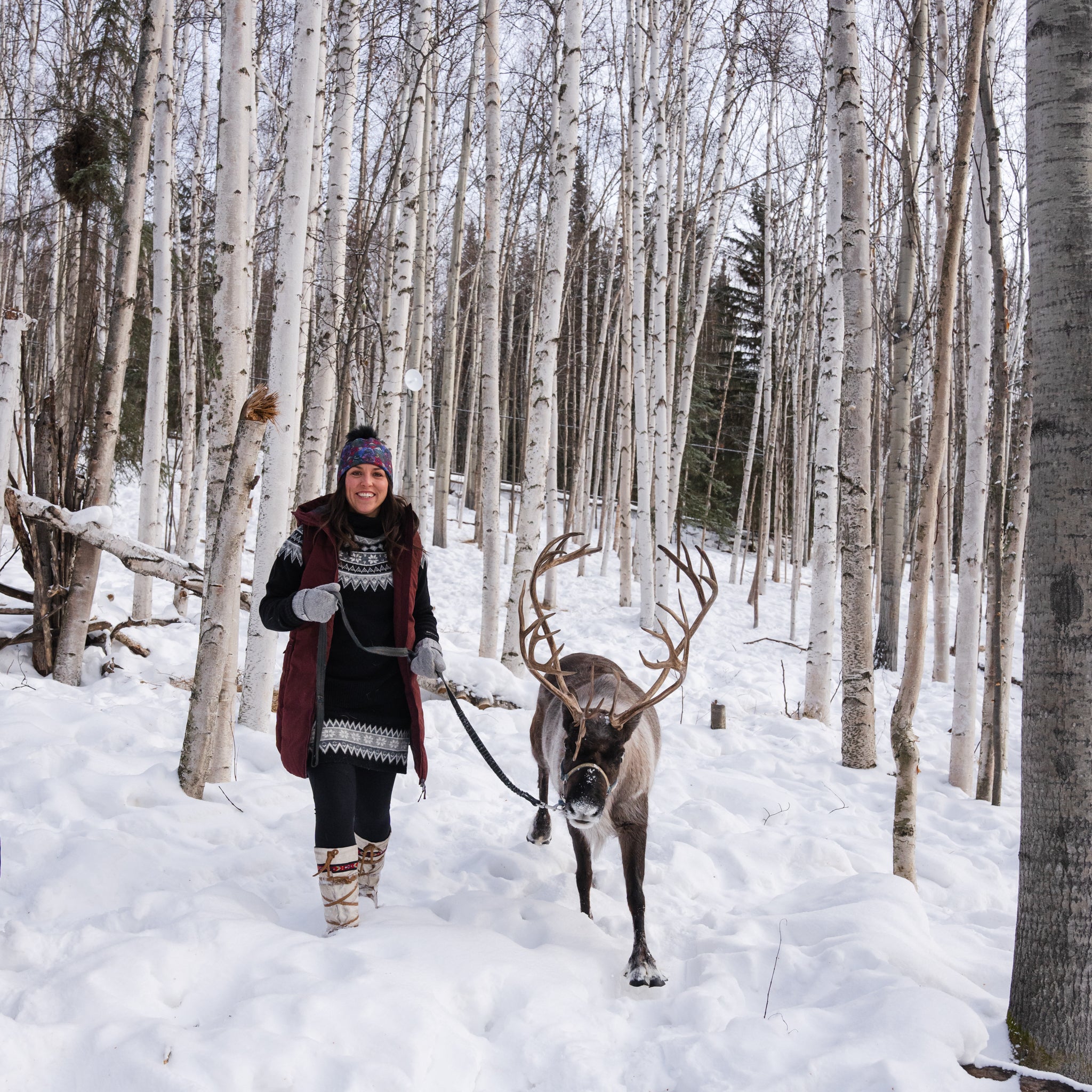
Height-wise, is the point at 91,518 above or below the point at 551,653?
above

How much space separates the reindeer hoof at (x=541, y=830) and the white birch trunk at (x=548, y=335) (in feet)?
10.1

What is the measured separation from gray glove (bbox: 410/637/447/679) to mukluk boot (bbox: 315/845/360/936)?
0.65 m

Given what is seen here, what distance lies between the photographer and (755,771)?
565 cm

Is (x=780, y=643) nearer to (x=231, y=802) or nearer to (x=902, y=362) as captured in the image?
(x=902, y=362)

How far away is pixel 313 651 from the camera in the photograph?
2.91 metres

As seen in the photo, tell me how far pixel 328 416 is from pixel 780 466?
1330cm

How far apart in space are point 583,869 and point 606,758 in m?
0.55

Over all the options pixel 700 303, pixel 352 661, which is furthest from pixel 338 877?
A: pixel 700 303

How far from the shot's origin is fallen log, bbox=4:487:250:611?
16.9ft

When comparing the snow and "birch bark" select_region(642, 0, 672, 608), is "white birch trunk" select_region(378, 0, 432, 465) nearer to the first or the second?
the snow

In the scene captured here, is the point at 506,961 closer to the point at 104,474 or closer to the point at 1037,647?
the point at 1037,647

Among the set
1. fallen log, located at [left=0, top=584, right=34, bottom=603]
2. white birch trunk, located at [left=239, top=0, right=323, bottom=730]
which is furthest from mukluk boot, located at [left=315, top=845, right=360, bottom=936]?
fallen log, located at [left=0, top=584, right=34, bottom=603]

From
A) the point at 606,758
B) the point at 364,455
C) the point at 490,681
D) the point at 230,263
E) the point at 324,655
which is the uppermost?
the point at 230,263

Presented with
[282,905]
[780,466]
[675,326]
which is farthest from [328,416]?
[780,466]
